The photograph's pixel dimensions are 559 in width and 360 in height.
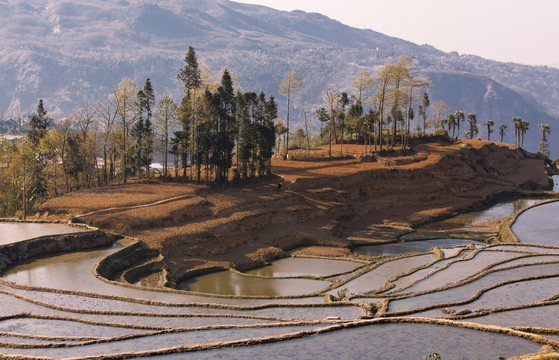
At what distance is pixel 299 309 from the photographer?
90.1 feet

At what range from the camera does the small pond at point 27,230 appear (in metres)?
36.7

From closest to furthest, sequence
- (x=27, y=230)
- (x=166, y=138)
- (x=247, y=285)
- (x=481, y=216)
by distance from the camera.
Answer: (x=247, y=285)
(x=27, y=230)
(x=166, y=138)
(x=481, y=216)

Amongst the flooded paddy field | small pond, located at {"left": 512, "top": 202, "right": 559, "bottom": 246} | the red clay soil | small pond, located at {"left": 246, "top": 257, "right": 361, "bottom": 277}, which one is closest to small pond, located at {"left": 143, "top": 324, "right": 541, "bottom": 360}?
the flooded paddy field

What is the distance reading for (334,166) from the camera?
7069 centimetres

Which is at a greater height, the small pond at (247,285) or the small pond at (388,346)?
the small pond at (388,346)

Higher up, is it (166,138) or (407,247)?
(166,138)

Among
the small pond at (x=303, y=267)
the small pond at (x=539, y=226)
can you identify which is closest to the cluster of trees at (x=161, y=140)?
the small pond at (x=303, y=267)

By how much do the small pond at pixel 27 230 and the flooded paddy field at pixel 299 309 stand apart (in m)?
2.52

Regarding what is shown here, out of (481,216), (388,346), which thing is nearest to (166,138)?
(481,216)

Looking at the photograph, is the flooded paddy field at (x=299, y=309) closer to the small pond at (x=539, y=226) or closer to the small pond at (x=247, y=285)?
the small pond at (x=247, y=285)

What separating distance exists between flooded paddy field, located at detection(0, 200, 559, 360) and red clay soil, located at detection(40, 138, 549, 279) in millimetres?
3166

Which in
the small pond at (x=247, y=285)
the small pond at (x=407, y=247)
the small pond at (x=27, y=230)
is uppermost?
the small pond at (x=27, y=230)

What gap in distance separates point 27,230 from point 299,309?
945 inches

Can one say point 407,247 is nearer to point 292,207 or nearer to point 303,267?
point 303,267
